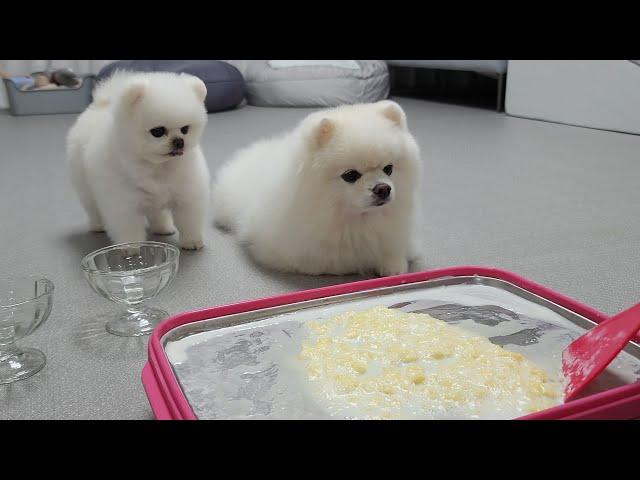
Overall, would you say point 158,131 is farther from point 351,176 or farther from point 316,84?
point 316,84

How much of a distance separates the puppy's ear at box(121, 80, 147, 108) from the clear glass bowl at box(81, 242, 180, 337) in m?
0.38

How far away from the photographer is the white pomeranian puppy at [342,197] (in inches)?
54.5

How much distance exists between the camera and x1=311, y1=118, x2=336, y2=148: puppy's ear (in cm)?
137

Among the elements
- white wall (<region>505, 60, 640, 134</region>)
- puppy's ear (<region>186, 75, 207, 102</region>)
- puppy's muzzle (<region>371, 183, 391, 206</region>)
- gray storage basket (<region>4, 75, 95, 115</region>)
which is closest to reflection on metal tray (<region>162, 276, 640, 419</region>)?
puppy's muzzle (<region>371, 183, 391, 206</region>)

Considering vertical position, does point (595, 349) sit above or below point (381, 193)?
below

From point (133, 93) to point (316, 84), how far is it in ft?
11.8

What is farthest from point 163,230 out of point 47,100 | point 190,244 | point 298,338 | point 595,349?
point 47,100

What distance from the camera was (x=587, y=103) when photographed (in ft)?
12.0

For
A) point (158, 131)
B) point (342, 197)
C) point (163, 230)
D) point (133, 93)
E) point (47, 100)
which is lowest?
point (163, 230)

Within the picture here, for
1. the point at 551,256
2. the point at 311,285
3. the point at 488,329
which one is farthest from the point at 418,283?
the point at 551,256

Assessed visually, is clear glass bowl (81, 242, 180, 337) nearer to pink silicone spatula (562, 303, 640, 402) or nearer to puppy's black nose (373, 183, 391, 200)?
puppy's black nose (373, 183, 391, 200)

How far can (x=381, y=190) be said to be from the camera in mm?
1377

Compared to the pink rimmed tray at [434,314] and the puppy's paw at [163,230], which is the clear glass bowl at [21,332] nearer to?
the pink rimmed tray at [434,314]

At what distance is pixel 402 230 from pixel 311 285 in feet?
0.93
